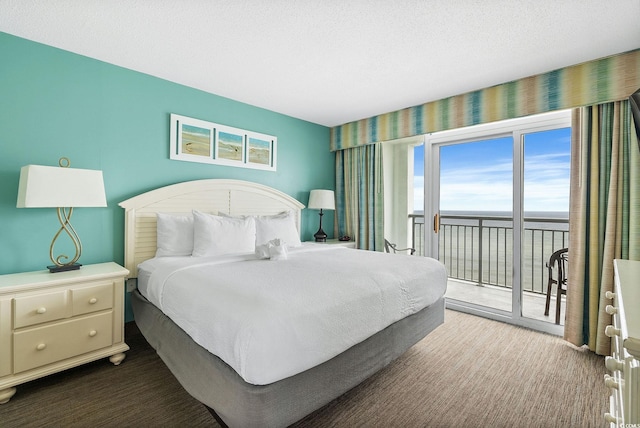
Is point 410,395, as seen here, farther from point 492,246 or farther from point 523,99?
point 492,246

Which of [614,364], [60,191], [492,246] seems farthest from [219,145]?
[492,246]

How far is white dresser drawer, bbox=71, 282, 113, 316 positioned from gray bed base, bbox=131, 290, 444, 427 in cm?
29

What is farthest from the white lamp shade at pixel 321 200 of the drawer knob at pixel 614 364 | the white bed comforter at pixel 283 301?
the drawer knob at pixel 614 364

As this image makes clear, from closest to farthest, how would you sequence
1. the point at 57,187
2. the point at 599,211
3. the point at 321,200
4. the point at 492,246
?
the point at 57,187 < the point at 599,211 < the point at 321,200 < the point at 492,246

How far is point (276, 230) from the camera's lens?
3354 millimetres

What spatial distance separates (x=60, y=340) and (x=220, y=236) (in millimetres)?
1329

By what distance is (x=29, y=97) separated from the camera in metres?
2.36

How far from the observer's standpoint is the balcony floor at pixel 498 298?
350cm

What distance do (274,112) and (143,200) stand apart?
2048mm

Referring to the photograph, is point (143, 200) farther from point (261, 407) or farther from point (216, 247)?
point (261, 407)

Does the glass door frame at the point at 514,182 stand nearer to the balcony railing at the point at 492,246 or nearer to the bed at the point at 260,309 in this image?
the balcony railing at the point at 492,246

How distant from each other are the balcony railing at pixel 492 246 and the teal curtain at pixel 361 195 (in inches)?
26.2

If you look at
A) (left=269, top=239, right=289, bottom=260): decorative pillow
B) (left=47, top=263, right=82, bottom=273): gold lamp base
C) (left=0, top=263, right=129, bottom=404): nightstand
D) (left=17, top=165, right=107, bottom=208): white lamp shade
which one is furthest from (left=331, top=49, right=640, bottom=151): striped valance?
(left=47, top=263, right=82, bottom=273): gold lamp base

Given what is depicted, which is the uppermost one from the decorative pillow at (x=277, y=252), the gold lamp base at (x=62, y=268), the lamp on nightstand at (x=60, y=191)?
the lamp on nightstand at (x=60, y=191)
